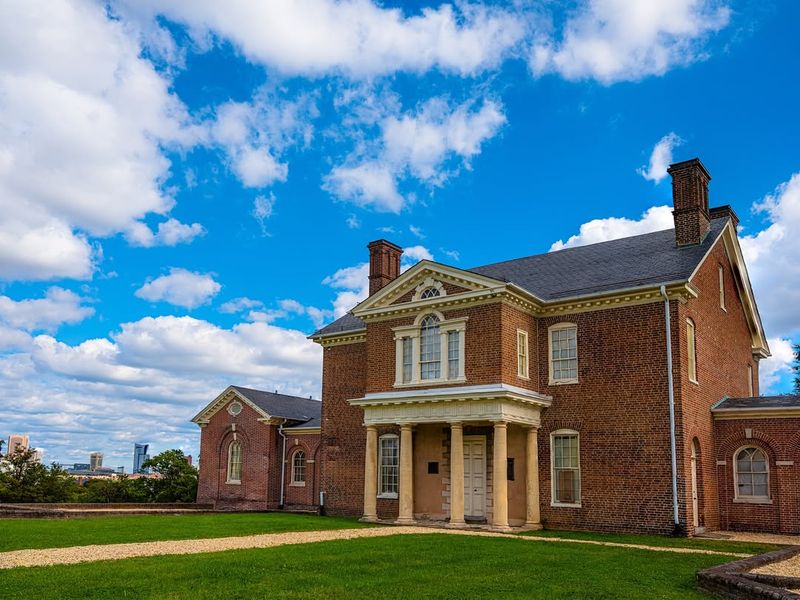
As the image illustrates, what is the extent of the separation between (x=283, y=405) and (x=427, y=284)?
1643 cm

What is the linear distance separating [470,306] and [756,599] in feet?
47.4

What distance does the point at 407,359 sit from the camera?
80.9ft

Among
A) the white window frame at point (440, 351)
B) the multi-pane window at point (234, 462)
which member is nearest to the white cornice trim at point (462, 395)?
the white window frame at point (440, 351)

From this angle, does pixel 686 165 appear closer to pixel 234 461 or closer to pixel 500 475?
pixel 500 475

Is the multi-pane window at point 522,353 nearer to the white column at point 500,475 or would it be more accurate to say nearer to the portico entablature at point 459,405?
the portico entablature at point 459,405

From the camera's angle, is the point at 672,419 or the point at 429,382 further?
the point at 429,382

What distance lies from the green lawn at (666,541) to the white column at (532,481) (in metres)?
0.94

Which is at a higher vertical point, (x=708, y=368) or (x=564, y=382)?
(x=708, y=368)

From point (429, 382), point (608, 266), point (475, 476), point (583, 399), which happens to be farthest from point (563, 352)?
point (475, 476)

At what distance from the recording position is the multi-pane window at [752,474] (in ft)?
72.3

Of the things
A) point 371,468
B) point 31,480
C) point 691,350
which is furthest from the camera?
point 31,480

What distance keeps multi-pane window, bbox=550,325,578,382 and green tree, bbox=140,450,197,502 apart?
85.4ft

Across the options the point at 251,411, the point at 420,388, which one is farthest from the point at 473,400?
the point at 251,411

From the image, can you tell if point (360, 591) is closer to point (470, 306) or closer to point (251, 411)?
point (470, 306)
